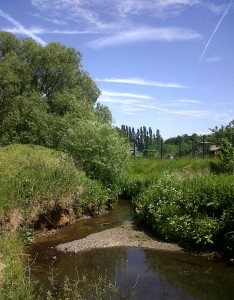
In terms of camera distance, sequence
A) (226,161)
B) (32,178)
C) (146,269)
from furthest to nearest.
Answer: (226,161)
(32,178)
(146,269)

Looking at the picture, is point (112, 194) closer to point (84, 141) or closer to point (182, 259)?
point (84, 141)

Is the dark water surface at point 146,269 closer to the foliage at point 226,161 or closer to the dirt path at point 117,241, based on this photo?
the dirt path at point 117,241

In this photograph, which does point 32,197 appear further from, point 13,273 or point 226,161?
point 226,161

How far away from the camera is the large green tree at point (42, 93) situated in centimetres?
2767

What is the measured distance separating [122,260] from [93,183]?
734 centimetres

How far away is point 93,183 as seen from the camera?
18.3 meters

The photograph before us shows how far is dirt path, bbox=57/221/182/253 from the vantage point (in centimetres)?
1239

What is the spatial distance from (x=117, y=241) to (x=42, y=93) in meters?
20.7

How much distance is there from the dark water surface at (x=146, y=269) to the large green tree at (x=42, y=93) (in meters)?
12.0

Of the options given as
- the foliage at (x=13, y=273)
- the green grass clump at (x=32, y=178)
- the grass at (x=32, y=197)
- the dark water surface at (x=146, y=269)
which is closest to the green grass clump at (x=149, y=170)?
the grass at (x=32, y=197)

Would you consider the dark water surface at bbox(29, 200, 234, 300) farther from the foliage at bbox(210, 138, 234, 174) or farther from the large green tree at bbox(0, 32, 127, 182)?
the large green tree at bbox(0, 32, 127, 182)

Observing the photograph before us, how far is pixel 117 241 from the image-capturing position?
1307 cm

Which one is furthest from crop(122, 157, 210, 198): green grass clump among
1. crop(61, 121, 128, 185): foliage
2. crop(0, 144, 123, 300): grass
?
crop(0, 144, 123, 300): grass

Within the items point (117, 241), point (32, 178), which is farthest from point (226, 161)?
point (32, 178)
